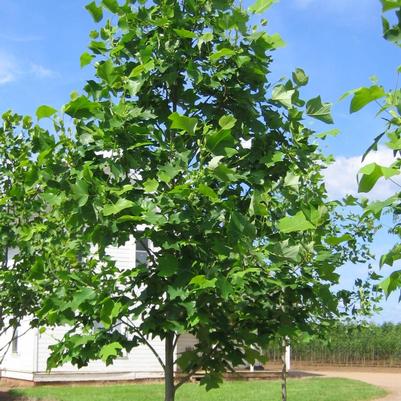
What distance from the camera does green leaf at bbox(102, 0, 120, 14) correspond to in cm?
405

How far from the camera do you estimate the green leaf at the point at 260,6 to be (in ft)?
13.0

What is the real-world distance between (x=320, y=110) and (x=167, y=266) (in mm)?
1289

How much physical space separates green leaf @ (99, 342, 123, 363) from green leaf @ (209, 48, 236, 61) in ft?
5.79

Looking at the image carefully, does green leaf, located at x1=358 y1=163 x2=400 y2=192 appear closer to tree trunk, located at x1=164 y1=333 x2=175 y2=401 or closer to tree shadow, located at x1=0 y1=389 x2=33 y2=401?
tree trunk, located at x1=164 y1=333 x2=175 y2=401

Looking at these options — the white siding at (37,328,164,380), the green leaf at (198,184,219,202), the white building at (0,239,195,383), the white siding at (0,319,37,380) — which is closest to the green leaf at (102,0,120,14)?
the green leaf at (198,184,219,202)

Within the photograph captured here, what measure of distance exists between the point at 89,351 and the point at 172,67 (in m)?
1.81

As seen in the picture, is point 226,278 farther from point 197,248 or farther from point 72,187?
point 72,187

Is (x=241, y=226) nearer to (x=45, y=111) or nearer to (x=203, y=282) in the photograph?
(x=203, y=282)

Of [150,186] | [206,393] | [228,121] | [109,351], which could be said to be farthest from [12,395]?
[228,121]

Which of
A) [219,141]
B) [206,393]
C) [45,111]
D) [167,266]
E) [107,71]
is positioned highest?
[107,71]

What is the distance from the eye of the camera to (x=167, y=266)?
352cm

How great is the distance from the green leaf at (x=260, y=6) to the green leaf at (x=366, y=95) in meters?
2.31

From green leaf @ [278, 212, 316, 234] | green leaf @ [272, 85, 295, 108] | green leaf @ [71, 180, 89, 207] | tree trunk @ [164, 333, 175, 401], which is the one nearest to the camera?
green leaf @ [278, 212, 316, 234]

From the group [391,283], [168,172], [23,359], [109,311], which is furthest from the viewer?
[23,359]
